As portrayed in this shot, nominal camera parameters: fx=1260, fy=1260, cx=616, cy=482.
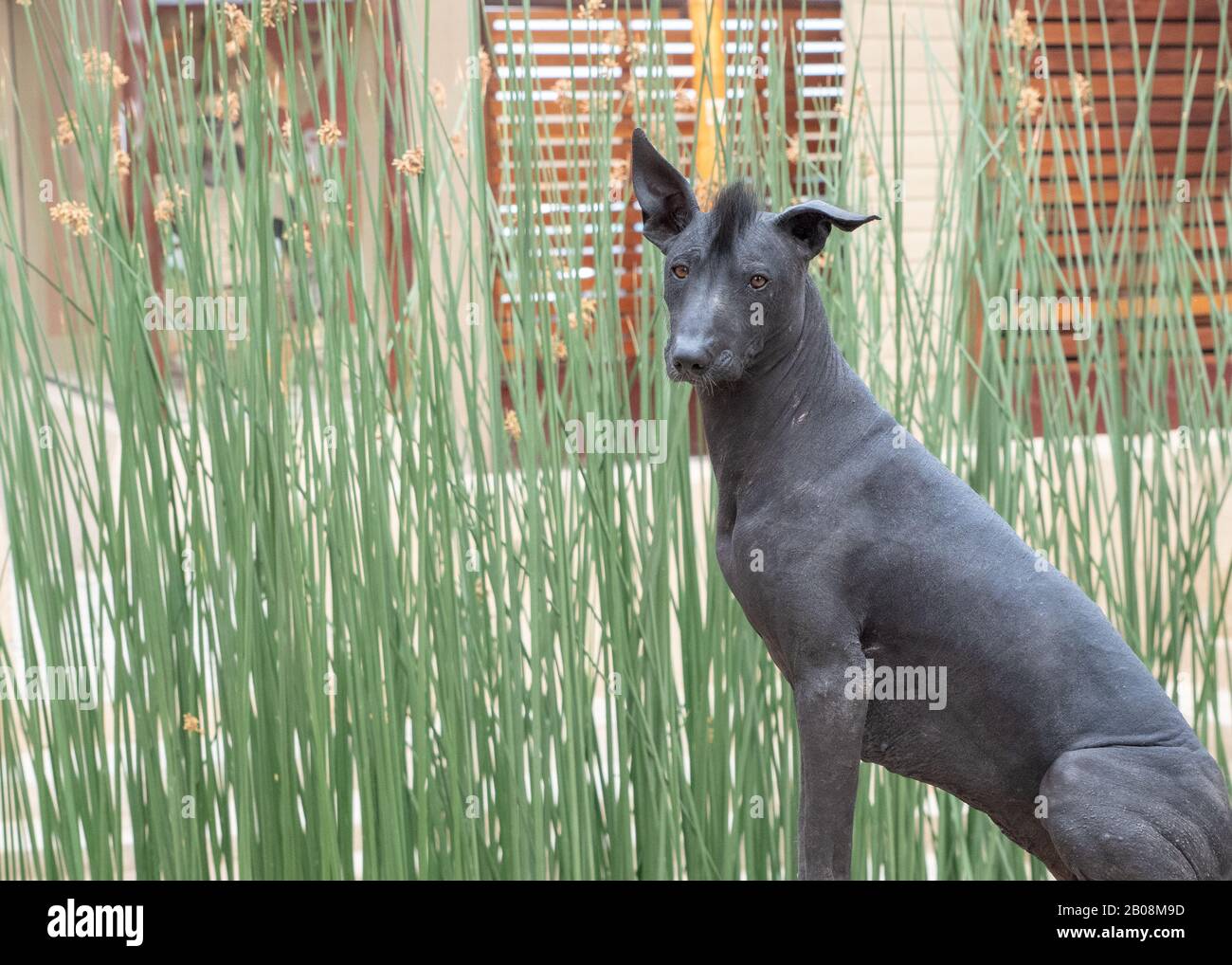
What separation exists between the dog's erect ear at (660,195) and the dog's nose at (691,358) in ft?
0.39

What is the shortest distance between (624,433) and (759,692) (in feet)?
1.17

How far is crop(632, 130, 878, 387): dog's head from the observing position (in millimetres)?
831

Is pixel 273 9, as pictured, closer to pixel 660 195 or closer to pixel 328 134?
pixel 328 134

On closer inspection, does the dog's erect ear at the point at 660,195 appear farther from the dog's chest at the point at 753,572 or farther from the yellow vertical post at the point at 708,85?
the yellow vertical post at the point at 708,85

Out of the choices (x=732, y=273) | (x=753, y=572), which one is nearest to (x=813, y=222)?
(x=732, y=273)

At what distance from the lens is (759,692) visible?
1524 mm

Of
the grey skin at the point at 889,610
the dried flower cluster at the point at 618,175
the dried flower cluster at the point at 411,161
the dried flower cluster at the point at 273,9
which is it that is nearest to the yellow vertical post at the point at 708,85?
the dried flower cluster at the point at 618,175

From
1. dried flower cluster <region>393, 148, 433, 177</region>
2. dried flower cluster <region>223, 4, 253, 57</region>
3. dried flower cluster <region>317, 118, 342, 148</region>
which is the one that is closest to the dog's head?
dried flower cluster <region>393, 148, 433, 177</region>

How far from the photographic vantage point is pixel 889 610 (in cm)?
89

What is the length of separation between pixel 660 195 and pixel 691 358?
16cm

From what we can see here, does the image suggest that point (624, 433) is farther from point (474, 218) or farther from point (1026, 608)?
point (1026, 608)

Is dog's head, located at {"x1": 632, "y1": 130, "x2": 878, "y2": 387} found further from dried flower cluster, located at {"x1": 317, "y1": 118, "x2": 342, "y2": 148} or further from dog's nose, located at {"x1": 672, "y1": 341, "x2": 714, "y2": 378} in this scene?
dried flower cluster, located at {"x1": 317, "y1": 118, "x2": 342, "y2": 148}

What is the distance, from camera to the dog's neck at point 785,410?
0.90 m
